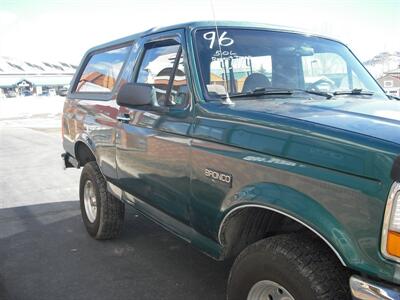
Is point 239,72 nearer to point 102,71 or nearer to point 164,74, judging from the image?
point 164,74

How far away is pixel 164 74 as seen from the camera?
3424 millimetres

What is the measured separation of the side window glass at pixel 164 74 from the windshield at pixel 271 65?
217 mm

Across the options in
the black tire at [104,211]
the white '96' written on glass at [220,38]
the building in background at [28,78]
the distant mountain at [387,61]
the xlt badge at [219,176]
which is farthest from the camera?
the building in background at [28,78]

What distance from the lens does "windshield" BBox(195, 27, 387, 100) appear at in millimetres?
2998

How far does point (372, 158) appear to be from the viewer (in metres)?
1.80

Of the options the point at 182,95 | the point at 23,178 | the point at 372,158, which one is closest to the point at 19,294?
the point at 182,95

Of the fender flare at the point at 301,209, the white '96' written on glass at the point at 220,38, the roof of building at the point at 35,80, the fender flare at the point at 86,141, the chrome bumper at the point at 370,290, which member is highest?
the white '96' written on glass at the point at 220,38

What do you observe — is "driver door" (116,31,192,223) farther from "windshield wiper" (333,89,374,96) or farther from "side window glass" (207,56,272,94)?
"windshield wiper" (333,89,374,96)

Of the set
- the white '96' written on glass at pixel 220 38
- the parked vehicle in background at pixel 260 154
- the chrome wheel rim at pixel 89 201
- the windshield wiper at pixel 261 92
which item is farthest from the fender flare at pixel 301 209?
the chrome wheel rim at pixel 89 201

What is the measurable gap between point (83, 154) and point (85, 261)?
4.76 ft

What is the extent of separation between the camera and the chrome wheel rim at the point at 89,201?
190 inches

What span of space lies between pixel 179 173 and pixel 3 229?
3117 millimetres

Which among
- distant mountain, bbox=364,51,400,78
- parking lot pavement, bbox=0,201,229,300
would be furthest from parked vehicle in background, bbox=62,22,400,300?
distant mountain, bbox=364,51,400,78

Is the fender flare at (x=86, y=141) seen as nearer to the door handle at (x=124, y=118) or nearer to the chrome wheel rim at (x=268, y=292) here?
the door handle at (x=124, y=118)
